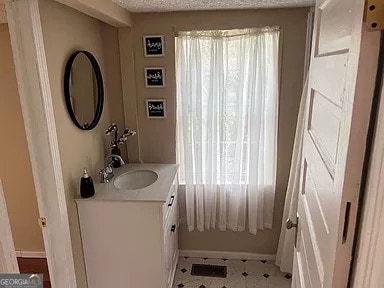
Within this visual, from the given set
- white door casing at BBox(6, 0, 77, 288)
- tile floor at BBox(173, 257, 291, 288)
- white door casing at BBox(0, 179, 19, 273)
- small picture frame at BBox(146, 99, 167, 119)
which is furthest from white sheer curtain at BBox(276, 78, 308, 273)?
white door casing at BBox(0, 179, 19, 273)

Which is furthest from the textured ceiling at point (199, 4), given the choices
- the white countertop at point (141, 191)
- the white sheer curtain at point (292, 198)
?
the white countertop at point (141, 191)

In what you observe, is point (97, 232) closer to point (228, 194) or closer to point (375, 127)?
point (228, 194)

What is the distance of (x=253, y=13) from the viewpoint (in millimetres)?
2199

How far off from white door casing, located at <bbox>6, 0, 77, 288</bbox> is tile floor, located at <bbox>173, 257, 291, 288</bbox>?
3.34 ft

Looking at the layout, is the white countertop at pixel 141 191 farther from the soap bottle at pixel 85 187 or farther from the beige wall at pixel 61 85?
the beige wall at pixel 61 85

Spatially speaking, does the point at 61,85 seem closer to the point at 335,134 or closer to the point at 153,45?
the point at 153,45

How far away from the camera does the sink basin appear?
7.53 feet

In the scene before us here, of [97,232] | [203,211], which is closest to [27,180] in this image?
[97,232]

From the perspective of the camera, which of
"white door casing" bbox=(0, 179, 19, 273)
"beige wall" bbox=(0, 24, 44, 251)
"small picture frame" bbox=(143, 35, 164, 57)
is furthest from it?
"beige wall" bbox=(0, 24, 44, 251)

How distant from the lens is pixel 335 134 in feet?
2.63

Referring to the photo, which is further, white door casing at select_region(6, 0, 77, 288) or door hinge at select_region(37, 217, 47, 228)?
door hinge at select_region(37, 217, 47, 228)

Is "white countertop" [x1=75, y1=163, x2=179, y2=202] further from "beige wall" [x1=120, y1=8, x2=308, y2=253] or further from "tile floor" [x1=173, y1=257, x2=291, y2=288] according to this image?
"tile floor" [x1=173, y1=257, x2=291, y2=288]

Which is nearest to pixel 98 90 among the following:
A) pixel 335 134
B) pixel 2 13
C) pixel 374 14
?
pixel 2 13

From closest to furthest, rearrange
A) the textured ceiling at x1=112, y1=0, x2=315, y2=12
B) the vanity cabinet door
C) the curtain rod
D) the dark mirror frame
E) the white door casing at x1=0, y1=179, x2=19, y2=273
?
1. the white door casing at x1=0, y1=179, x2=19, y2=273
2. the dark mirror frame
3. the textured ceiling at x1=112, y1=0, x2=315, y2=12
4. the vanity cabinet door
5. the curtain rod
